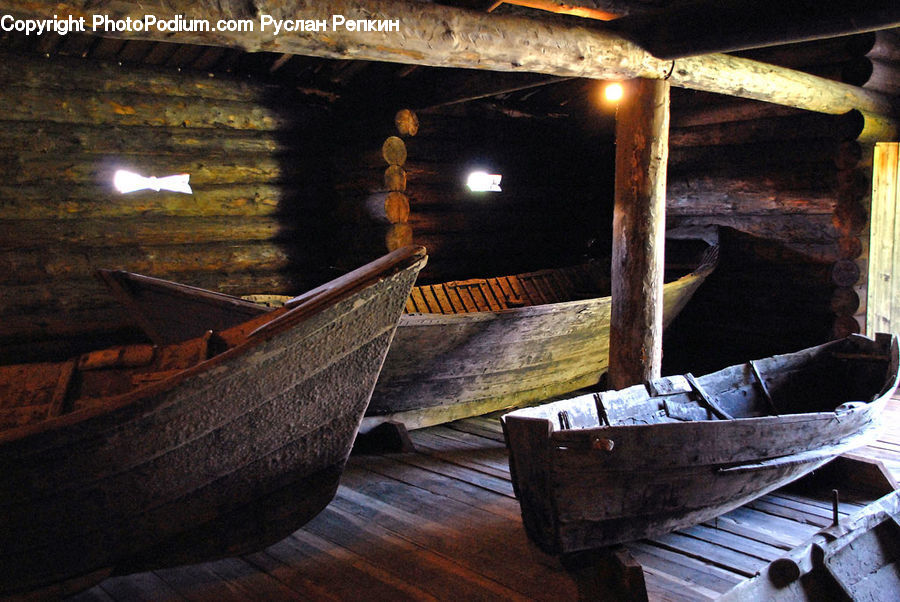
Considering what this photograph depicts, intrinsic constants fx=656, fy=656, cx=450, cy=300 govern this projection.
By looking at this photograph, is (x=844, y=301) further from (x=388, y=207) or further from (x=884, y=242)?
(x=388, y=207)

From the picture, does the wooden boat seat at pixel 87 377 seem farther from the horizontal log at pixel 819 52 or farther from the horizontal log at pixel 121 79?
the horizontal log at pixel 819 52

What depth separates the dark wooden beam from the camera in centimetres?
345

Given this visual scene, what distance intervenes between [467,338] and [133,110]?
10.8 feet

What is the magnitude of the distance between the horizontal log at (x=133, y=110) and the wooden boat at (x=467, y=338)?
1.85 meters

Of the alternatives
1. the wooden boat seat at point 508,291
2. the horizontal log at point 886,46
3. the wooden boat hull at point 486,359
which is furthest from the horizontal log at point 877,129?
the wooden boat seat at point 508,291

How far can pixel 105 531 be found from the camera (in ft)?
8.64

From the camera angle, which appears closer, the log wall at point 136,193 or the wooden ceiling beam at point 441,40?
the wooden ceiling beam at point 441,40

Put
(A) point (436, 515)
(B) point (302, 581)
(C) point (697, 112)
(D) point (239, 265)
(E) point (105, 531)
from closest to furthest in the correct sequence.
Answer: (E) point (105, 531), (B) point (302, 581), (A) point (436, 515), (D) point (239, 265), (C) point (697, 112)

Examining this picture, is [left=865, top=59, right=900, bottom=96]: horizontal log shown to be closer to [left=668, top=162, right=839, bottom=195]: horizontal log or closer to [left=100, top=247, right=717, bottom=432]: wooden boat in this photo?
[left=668, top=162, right=839, bottom=195]: horizontal log

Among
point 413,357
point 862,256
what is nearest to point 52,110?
point 413,357

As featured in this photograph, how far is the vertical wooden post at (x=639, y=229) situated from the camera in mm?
4246

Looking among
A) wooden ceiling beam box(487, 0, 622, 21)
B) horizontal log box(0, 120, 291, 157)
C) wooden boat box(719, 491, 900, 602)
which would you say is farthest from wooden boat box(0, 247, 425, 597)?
horizontal log box(0, 120, 291, 157)

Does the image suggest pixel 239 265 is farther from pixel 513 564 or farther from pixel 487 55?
pixel 513 564

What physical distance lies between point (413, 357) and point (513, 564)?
1.78m
